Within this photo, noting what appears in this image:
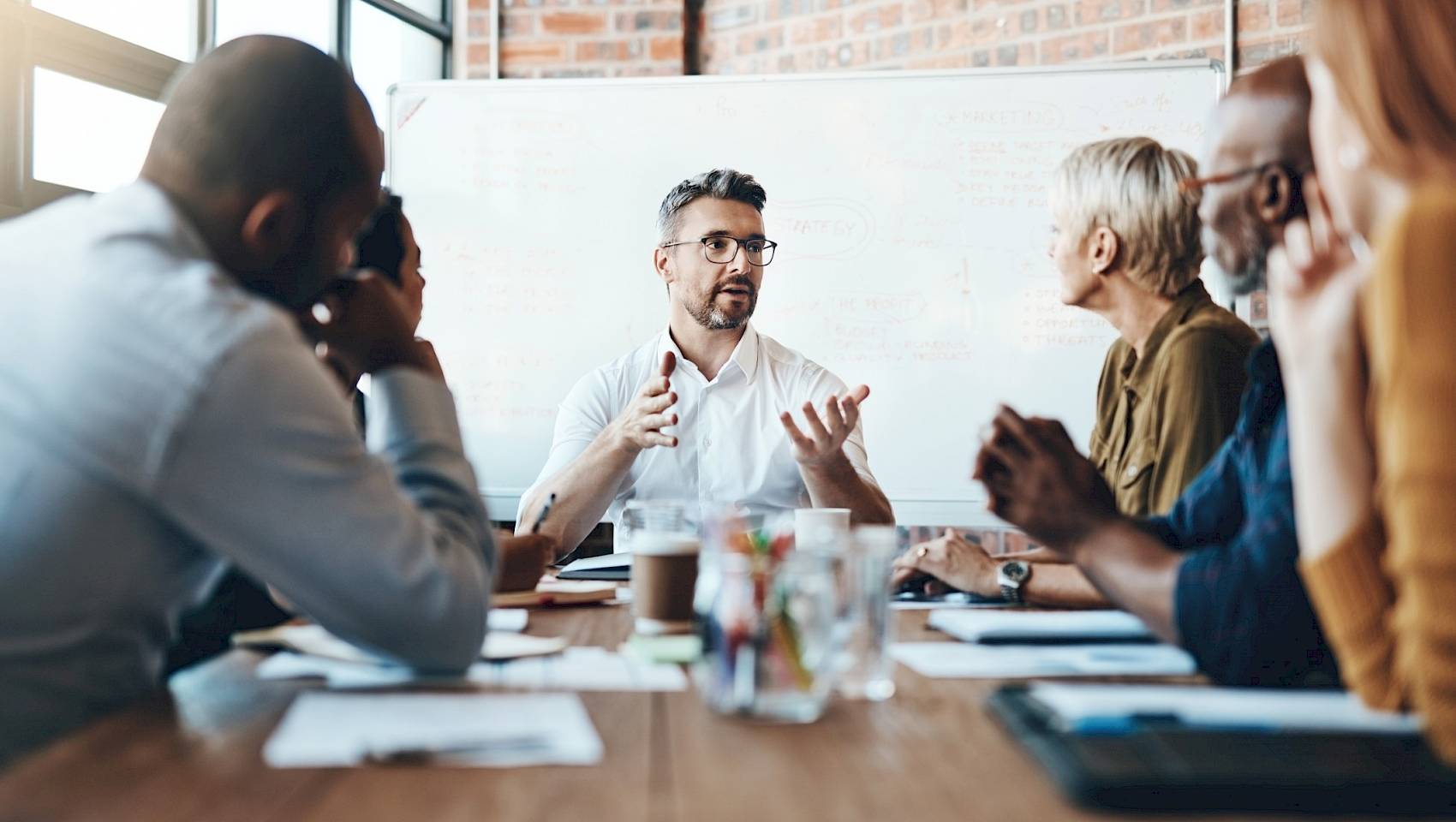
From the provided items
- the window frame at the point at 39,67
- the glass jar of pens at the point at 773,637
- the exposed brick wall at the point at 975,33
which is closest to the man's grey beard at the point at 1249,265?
the glass jar of pens at the point at 773,637

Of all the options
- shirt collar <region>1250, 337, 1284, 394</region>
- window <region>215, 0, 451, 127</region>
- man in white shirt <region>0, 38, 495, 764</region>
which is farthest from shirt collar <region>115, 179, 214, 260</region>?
window <region>215, 0, 451, 127</region>

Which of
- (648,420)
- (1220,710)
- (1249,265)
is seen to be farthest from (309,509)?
(648,420)

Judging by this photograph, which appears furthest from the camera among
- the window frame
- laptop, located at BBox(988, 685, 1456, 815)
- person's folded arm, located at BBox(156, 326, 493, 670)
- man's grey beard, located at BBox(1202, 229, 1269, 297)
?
the window frame

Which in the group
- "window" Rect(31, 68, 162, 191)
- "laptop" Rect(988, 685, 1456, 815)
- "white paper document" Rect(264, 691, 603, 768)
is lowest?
"white paper document" Rect(264, 691, 603, 768)

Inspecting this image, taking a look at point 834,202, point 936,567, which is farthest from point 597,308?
point 936,567

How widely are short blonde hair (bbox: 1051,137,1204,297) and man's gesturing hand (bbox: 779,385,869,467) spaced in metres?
0.54

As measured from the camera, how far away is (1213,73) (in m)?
3.31

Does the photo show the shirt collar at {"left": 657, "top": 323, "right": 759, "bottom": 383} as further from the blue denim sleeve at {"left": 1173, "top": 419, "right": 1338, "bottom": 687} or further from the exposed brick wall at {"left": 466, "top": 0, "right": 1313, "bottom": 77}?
the blue denim sleeve at {"left": 1173, "top": 419, "right": 1338, "bottom": 687}

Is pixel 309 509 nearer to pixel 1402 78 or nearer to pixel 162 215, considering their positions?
pixel 162 215

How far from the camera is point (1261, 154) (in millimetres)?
1340

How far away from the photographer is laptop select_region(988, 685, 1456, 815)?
656 millimetres

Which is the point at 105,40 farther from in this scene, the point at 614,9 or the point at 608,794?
the point at 608,794

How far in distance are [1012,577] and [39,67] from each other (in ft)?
7.64

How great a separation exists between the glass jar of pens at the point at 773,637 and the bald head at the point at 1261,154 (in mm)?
772
